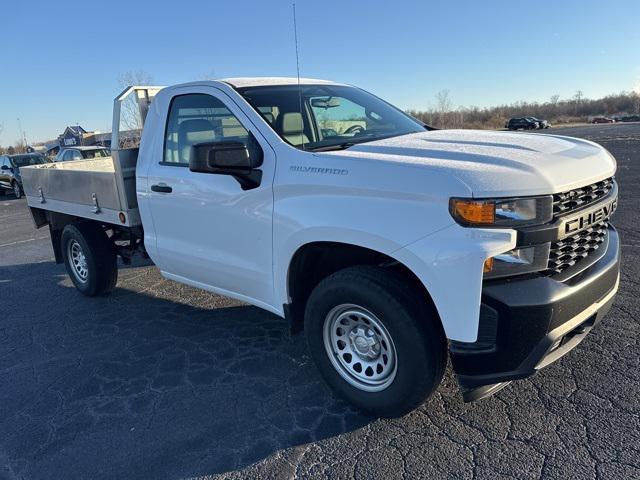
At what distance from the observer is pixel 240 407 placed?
3346 mm

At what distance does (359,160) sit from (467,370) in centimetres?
125

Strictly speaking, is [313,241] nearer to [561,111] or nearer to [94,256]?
[94,256]

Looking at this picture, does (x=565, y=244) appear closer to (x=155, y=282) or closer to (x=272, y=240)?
(x=272, y=240)

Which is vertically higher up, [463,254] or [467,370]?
[463,254]

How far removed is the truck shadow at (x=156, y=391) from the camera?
2947 millimetres

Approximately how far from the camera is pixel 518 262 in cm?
248

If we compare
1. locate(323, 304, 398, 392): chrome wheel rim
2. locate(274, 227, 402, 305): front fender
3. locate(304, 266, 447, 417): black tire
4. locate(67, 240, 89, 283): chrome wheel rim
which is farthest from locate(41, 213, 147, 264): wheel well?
locate(304, 266, 447, 417): black tire

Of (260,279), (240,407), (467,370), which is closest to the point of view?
(467,370)

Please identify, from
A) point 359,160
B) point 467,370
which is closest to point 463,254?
point 467,370

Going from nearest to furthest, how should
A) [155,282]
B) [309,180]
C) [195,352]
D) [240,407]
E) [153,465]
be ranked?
1. [153,465]
2. [309,180]
3. [240,407]
4. [195,352]
5. [155,282]

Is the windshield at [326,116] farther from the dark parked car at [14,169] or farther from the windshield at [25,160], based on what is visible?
the windshield at [25,160]

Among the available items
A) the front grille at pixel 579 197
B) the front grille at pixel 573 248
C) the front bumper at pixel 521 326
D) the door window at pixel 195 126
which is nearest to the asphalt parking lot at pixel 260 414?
the front bumper at pixel 521 326

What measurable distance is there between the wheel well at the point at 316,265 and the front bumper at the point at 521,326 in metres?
0.54

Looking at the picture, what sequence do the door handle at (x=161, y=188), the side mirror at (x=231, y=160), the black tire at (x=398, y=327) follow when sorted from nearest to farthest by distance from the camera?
the black tire at (x=398, y=327)
the side mirror at (x=231, y=160)
the door handle at (x=161, y=188)
